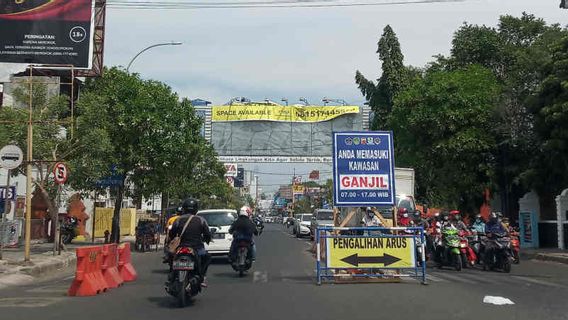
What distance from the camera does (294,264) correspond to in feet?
58.5

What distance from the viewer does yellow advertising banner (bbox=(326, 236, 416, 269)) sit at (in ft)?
41.7

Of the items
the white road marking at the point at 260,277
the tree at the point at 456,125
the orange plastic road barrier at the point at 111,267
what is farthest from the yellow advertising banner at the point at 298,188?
the orange plastic road barrier at the point at 111,267

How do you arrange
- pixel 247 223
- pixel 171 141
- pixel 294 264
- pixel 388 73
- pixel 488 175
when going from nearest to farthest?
1. pixel 247 223
2. pixel 294 264
3. pixel 171 141
4. pixel 488 175
5. pixel 388 73

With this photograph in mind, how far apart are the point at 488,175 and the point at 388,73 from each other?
1659cm

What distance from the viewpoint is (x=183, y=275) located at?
30.8ft

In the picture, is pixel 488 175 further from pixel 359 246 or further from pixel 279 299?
pixel 279 299

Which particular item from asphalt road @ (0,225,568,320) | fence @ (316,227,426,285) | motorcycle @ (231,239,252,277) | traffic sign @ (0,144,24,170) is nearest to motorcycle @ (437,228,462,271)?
asphalt road @ (0,225,568,320)

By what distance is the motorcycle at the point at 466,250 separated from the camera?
16438mm

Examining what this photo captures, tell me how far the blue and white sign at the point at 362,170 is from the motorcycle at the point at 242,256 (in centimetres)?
251

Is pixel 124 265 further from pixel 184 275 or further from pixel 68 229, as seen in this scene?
pixel 68 229

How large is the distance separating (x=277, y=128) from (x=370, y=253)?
1484 inches

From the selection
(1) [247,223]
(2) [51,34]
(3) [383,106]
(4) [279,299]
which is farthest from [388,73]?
(4) [279,299]

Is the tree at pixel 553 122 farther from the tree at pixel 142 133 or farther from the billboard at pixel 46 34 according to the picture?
the billboard at pixel 46 34

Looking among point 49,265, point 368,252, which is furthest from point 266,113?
point 368,252
